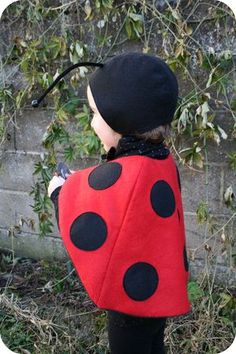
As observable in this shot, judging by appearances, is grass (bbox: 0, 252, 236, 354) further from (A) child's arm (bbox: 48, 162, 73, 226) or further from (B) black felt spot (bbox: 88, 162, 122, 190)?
(B) black felt spot (bbox: 88, 162, 122, 190)

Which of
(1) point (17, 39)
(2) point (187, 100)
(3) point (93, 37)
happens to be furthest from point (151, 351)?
(1) point (17, 39)

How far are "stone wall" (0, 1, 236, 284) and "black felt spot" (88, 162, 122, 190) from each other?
37.0 inches

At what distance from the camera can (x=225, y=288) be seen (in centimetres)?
225

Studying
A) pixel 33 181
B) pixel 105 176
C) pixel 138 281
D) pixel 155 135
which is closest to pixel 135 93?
pixel 155 135

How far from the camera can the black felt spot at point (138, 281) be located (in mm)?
1305

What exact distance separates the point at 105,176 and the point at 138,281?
0.32m

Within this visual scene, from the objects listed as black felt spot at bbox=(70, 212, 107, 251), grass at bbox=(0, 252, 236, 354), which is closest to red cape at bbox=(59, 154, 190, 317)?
black felt spot at bbox=(70, 212, 107, 251)

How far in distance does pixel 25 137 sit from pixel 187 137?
0.93 m

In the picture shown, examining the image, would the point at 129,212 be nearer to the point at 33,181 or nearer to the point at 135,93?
the point at 135,93

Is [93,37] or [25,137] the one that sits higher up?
[93,37]

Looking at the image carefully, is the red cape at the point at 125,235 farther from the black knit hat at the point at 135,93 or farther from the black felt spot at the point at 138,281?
the black knit hat at the point at 135,93

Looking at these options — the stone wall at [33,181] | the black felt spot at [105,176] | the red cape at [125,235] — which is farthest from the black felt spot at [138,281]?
the stone wall at [33,181]

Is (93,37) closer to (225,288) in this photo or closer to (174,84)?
(174,84)

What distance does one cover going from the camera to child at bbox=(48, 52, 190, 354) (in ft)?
4.19
